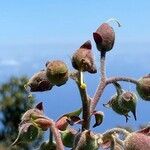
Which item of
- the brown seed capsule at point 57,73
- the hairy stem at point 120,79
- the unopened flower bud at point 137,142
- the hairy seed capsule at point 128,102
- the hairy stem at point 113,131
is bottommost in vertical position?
the hairy stem at point 113,131

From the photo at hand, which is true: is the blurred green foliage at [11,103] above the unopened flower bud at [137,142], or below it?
below

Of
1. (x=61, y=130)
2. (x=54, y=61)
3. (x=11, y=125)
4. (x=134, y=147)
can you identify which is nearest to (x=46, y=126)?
(x=61, y=130)

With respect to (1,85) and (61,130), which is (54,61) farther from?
(1,85)

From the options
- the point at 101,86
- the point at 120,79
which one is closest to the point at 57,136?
the point at 101,86

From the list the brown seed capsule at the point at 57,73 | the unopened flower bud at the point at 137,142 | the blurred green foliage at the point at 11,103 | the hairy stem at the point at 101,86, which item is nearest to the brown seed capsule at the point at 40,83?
the brown seed capsule at the point at 57,73

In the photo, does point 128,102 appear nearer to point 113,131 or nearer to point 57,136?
point 113,131

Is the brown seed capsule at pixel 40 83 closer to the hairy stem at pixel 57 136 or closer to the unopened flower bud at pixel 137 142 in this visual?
the hairy stem at pixel 57 136
